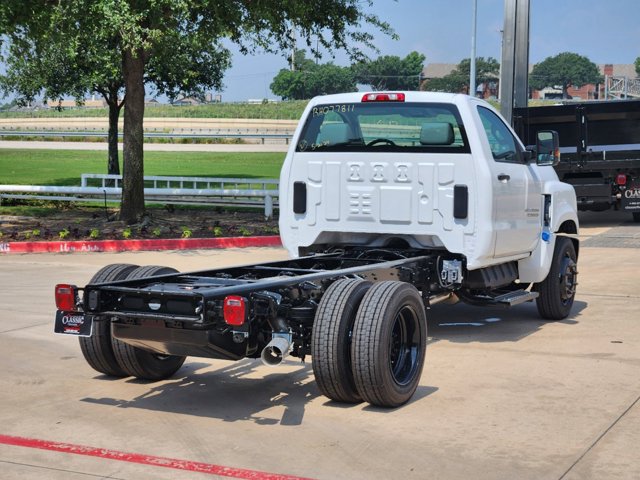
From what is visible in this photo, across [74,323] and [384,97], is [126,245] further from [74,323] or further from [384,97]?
[74,323]

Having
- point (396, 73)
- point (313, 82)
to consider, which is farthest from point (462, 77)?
point (313, 82)

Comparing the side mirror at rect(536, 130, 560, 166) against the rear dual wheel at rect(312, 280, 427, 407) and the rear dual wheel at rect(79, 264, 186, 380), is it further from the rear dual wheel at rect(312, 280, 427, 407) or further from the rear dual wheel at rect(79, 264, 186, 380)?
the rear dual wheel at rect(79, 264, 186, 380)

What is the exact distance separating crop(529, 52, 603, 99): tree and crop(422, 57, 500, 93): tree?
818 inches

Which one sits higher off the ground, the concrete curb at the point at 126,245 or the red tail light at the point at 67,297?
the red tail light at the point at 67,297

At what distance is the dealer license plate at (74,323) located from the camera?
6777 millimetres

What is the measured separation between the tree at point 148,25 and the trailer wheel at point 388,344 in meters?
9.56

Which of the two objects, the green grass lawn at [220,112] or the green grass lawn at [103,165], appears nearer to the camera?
the green grass lawn at [103,165]

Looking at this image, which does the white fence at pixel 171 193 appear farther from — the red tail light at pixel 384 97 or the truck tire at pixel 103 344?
the truck tire at pixel 103 344

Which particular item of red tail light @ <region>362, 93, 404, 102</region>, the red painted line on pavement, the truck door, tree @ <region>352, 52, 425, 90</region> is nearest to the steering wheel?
red tail light @ <region>362, 93, 404, 102</region>

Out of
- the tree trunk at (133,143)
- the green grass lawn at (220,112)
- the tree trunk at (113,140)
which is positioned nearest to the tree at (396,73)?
the green grass lawn at (220,112)

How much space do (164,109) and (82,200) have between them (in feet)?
300

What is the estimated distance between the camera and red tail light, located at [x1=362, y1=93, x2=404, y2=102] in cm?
923

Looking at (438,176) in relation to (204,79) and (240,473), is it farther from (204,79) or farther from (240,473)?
(204,79)

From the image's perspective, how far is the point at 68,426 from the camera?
21.6 ft
